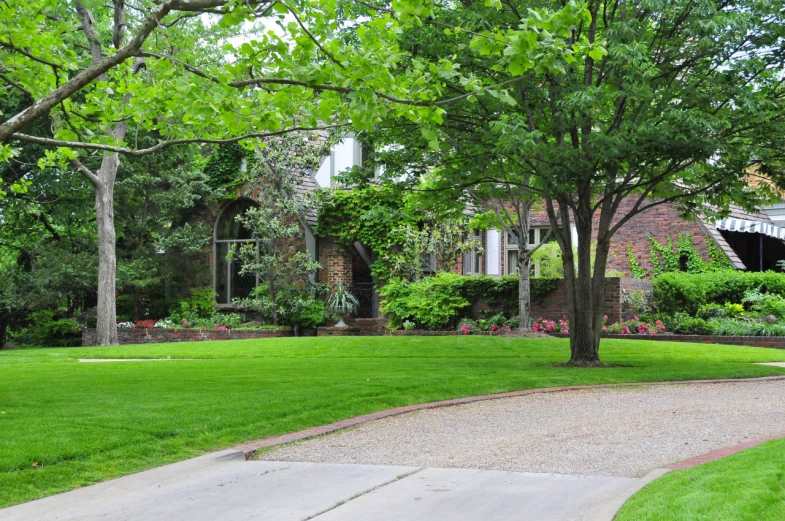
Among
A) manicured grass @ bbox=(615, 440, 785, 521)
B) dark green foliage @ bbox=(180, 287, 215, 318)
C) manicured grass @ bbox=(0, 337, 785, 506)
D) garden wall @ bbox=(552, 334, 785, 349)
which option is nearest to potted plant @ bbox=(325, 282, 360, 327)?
dark green foliage @ bbox=(180, 287, 215, 318)

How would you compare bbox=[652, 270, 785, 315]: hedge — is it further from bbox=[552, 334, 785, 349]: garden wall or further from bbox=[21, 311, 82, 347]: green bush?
bbox=[21, 311, 82, 347]: green bush

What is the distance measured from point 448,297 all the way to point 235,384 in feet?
41.3

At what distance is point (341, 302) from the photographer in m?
25.9

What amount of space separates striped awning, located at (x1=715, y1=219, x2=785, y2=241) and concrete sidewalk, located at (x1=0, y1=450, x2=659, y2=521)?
73.2 feet

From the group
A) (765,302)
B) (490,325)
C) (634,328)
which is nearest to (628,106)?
(634,328)

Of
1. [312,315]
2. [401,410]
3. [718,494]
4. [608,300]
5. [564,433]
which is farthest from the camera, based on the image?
[312,315]

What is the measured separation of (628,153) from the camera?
1311 centimetres

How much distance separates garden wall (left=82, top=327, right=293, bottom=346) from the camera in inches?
995

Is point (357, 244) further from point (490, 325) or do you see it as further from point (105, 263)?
point (105, 263)

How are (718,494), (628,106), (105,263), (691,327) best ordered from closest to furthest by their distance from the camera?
(718,494) < (628,106) < (691,327) < (105,263)

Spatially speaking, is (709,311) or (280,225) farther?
(280,225)

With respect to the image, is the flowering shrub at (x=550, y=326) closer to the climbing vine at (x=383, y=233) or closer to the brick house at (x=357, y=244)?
the brick house at (x=357, y=244)

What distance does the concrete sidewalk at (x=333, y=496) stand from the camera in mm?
5848

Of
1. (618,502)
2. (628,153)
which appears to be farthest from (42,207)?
(618,502)
